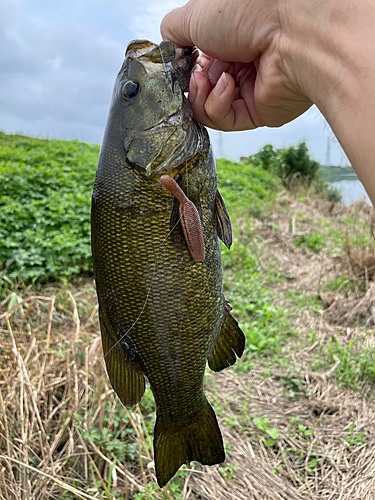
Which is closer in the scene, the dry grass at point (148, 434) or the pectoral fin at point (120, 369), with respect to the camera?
the pectoral fin at point (120, 369)

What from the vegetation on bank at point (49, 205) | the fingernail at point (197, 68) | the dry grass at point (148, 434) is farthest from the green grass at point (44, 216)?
the fingernail at point (197, 68)

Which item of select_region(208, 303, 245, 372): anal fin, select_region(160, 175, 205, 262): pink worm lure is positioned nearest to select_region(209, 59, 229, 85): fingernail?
select_region(160, 175, 205, 262): pink worm lure

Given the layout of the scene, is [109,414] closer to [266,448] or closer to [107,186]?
[266,448]

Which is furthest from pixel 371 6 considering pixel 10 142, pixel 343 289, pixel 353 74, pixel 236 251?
pixel 10 142

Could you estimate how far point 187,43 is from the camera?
1.54 m

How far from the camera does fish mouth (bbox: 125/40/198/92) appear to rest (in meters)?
1.33

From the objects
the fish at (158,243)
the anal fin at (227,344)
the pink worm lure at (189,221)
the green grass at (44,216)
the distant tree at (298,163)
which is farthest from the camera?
the distant tree at (298,163)

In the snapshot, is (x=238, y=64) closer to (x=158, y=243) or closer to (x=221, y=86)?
(x=221, y=86)

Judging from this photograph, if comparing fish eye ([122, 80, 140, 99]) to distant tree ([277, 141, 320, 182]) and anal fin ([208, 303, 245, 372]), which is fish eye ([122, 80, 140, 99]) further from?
distant tree ([277, 141, 320, 182])

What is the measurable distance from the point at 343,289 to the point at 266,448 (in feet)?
8.03

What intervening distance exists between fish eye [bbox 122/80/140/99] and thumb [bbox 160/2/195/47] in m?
0.31

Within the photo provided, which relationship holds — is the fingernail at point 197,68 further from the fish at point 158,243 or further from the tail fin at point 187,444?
the tail fin at point 187,444

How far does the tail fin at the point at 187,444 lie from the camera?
4.81 ft

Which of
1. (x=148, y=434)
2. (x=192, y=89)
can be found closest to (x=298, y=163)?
(x=148, y=434)
